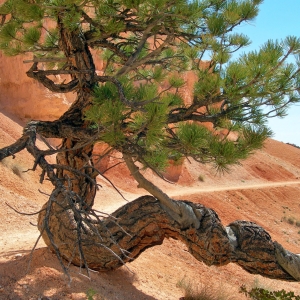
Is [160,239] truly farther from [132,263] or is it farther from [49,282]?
[132,263]

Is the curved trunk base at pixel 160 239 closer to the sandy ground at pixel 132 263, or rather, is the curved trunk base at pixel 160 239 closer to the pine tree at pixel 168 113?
the pine tree at pixel 168 113

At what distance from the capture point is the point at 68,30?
4.46 metres

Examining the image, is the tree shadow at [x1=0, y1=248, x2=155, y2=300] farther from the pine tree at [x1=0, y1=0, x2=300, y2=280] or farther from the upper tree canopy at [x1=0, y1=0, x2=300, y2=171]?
the upper tree canopy at [x1=0, y1=0, x2=300, y2=171]

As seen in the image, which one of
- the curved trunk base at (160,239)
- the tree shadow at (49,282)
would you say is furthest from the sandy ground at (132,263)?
the curved trunk base at (160,239)

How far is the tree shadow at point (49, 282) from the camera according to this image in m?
3.87

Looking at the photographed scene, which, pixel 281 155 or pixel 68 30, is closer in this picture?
pixel 68 30

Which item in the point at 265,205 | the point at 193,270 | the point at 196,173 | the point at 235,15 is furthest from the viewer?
the point at 196,173

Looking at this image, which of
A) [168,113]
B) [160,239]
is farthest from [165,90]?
[160,239]

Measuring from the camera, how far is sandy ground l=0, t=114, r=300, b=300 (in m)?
4.16

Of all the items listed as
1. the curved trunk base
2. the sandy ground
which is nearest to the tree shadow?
the sandy ground

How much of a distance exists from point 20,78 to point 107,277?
12981 mm

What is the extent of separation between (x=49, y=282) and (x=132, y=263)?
211 centimetres

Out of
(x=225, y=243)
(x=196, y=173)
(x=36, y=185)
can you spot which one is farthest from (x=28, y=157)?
(x=196, y=173)

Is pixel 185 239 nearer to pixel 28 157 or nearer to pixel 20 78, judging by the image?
pixel 28 157
